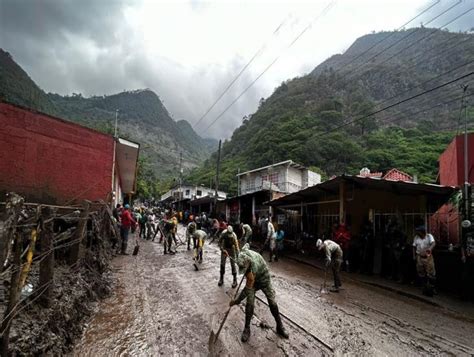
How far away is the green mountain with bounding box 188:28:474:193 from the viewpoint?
153 ft

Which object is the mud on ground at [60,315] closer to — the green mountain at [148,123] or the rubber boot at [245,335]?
the rubber boot at [245,335]

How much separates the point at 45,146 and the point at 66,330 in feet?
36.6

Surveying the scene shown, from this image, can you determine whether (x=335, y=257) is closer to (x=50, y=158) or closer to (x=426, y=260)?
(x=426, y=260)

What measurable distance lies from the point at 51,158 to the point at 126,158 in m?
7.15

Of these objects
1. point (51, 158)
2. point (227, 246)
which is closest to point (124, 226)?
point (51, 158)

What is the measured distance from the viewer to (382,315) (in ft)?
19.1

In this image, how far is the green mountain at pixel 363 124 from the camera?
153 ft

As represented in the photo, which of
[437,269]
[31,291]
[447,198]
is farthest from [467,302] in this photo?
[31,291]

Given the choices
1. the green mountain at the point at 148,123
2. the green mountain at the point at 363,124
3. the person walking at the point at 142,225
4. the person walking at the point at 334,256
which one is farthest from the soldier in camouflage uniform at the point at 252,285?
the green mountain at the point at 148,123

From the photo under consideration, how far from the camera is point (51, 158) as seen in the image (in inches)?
513

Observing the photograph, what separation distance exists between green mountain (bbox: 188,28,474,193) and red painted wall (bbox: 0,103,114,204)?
27717 millimetres

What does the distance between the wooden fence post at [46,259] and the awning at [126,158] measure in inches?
499

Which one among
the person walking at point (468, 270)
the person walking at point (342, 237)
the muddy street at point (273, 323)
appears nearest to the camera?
the muddy street at point (273, 323)

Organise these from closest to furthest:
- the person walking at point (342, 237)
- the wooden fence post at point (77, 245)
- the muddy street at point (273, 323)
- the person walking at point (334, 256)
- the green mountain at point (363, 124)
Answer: the muddy street at point (273, 323)
the wooden fence post at point (77, 245)
the person walking at point (334, 256)
the person walking at point (342, 237)
the green mountain at point (363, 124)
